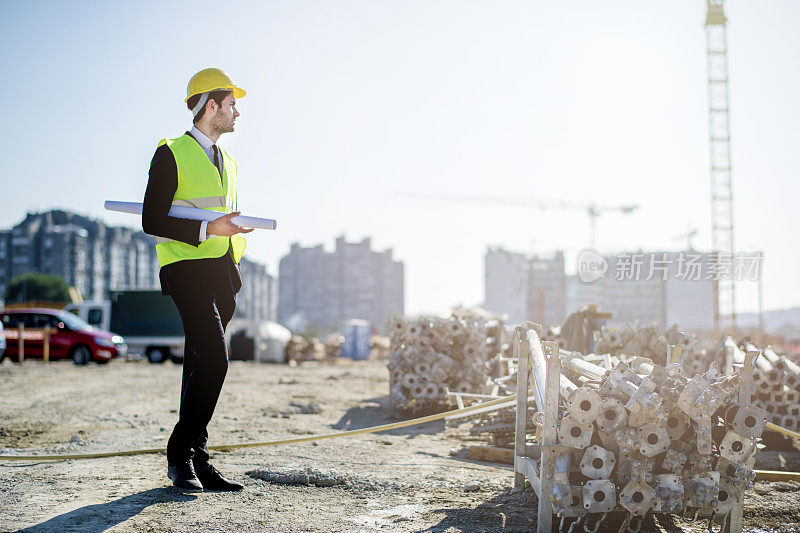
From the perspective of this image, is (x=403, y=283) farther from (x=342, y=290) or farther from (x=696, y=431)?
(x=696, y=431)

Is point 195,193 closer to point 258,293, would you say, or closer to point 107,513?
point 107,513

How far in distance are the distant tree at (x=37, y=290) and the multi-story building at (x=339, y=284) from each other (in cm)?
3848

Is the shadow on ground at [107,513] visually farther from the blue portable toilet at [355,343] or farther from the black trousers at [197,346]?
the blue portable toilet at [355,343]

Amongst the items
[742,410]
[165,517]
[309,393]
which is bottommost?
[309,393]

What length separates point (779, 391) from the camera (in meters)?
7.14

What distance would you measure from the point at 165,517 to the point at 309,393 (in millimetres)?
8629

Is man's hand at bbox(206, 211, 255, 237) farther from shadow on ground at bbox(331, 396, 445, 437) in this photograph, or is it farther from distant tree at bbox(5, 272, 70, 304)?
distant tree at bbox(5, 272, 70, 304)

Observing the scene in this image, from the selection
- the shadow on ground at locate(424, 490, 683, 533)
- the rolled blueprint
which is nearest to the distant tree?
the rolled blueprint

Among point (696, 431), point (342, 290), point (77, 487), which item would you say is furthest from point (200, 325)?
point (342, 290)

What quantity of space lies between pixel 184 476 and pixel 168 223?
1.53m

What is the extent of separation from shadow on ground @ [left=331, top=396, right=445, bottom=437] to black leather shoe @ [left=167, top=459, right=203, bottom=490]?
371 cm

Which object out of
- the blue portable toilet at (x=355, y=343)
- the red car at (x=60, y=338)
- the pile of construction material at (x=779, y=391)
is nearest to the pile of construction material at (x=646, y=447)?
the pile of construction material at (x=779, y=391)

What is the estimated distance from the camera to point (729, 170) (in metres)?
58.3

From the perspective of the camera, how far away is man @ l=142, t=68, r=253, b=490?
3658 mm
